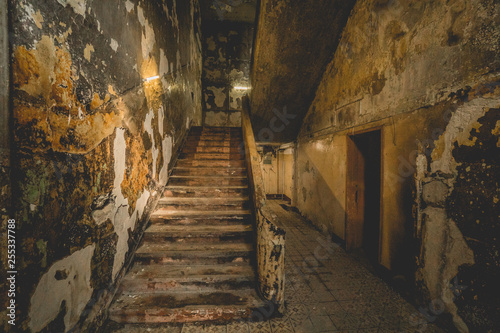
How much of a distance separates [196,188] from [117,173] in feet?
5.84

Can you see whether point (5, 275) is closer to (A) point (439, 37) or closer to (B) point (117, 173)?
(B) point (117, 173)

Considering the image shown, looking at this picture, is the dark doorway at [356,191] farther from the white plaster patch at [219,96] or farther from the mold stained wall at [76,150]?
the white plaster patch at [219,96]

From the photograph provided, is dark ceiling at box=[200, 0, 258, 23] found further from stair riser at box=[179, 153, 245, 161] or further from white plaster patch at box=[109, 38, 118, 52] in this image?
white plaster patch at box=[109, 38, 118, 52]

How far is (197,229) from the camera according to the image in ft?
10.8

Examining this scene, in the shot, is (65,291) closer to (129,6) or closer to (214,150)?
(129,6)

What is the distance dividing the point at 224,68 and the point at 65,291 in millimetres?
9440

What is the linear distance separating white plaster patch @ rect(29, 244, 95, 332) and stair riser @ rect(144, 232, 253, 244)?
107 centimetres

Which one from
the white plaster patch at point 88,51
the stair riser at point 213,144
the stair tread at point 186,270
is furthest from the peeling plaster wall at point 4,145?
the stair riser at point 213,144

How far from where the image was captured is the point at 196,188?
4102 millimetres

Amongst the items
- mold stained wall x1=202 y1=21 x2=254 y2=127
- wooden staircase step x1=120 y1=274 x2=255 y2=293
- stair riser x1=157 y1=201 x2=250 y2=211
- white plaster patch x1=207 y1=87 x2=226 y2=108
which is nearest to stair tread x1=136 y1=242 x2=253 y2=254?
wooden staircase step x1=120 y1=274 x2=255 y2=293

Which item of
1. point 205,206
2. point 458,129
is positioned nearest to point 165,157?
point 205,206

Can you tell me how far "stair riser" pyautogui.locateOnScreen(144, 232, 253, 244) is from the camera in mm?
3141

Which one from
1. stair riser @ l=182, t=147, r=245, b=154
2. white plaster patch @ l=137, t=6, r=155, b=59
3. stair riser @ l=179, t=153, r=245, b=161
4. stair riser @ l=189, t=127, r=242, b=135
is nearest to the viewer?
white plaster patch @ l=137, t=6, r=155, b=59

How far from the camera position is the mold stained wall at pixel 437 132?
197 centimetres
